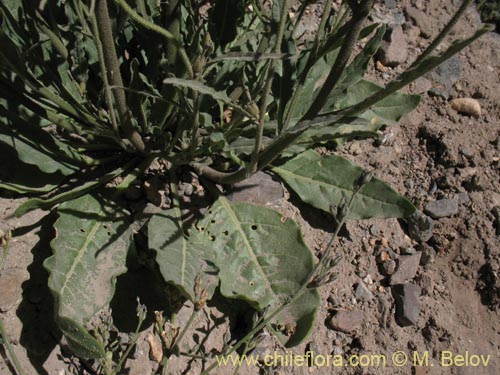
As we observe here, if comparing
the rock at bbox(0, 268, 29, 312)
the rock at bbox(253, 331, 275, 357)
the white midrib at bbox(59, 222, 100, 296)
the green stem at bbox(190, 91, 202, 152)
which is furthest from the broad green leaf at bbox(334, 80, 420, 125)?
the rock at bbox(0, 268, 29, 312)

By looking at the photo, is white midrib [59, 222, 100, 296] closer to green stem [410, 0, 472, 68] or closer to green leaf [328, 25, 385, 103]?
green leaf [328, 25, 385, 103]

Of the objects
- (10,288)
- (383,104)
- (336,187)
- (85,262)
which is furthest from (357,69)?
(10,288)

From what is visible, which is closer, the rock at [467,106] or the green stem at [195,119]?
the green stem at [195,119]

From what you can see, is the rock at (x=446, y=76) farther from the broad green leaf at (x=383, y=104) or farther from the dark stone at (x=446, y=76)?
the broad green leaf at (x=383, y=104)

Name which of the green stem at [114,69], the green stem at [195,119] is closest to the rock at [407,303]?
the green stem at [195,119]

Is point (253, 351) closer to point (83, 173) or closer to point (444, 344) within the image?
point (444, 344)

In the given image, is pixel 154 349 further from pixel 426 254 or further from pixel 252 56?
pixel 426 254
